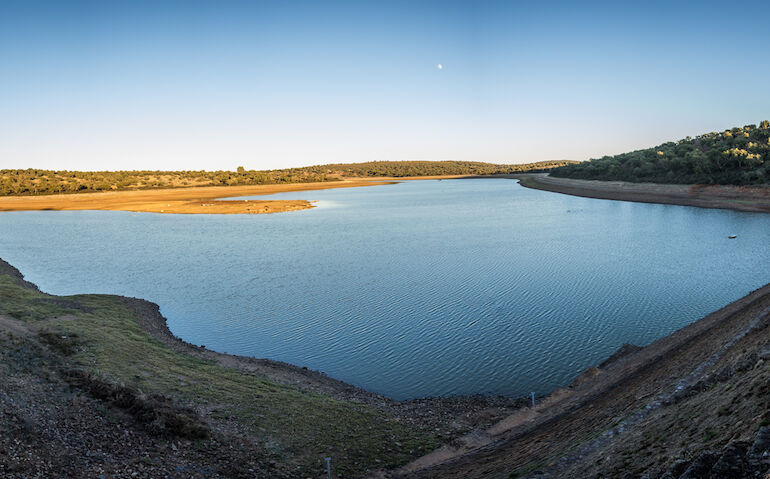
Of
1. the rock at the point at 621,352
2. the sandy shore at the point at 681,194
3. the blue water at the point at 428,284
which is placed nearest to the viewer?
the rock at the point at 621,352

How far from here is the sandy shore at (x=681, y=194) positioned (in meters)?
49.3

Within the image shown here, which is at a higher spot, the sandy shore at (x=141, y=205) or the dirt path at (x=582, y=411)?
the sandy shore at (x=141, y=205)

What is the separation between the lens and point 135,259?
1300 inches

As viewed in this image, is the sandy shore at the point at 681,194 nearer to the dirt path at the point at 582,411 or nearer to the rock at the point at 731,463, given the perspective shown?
the dirt path at the point at 582,411

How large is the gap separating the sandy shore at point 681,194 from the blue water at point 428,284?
159 inches

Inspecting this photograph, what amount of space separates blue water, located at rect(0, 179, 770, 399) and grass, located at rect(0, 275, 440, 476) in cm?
272

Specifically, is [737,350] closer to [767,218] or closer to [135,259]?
[135,259]

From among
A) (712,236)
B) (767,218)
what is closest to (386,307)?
(712,236)

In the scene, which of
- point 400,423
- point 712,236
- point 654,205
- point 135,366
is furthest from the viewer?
point 654,205

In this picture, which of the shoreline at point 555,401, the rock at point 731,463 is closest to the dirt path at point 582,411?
the shoreline at point 555,401

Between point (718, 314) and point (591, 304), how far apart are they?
483cm

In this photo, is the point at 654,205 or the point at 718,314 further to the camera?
the point at 654,205

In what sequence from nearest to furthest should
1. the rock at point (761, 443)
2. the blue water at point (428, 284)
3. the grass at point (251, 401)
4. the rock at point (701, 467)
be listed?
the rock at point (761, 443)
the rock at point (701, 467)
the grass at point (251, 401)
the blue water at point (428, 284)

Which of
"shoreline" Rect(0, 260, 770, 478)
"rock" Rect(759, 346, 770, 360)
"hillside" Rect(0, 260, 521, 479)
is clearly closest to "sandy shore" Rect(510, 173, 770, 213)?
"shoreline" Rect(0, 260, 770, 478)
